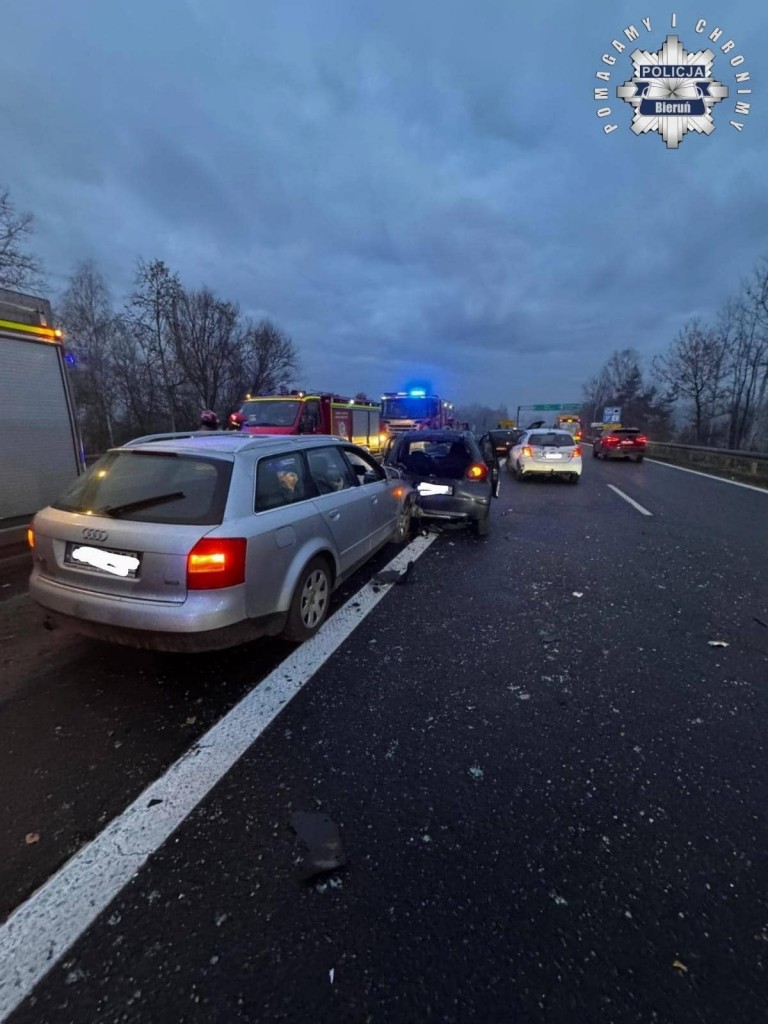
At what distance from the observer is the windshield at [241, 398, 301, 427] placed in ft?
40.5

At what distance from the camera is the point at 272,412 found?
495 inches

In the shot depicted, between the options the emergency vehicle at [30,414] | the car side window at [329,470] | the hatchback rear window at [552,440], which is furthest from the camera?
the hatchback rear window at [552,440]

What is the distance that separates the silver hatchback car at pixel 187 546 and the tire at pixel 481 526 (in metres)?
3.97

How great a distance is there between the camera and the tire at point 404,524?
646 cm

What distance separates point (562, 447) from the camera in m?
13.9

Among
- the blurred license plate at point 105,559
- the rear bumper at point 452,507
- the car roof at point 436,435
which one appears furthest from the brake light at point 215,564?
the car roof at point 436,435

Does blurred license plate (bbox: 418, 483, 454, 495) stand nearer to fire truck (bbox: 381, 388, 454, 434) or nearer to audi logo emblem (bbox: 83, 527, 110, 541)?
audi logo emblem (bbox: 83, 527, 110, 541)

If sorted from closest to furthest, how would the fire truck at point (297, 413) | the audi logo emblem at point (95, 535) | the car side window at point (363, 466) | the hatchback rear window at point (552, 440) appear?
the audi logo emblem at point (95, 535) → the car side window at point (363, 466) → the fire truck at point (297, 413) → the hatchback rear window at point (552, 440)

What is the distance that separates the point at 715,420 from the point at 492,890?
5194cm

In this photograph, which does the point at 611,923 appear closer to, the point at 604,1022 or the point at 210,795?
the point at 604,1022

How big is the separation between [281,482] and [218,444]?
0.57m

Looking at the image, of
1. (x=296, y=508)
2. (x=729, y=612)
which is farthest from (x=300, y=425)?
(x=729, y=612)

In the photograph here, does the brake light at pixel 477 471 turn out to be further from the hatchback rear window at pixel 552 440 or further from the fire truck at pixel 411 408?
the fire truck at pixel 411 408

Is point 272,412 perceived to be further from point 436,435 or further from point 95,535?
point 95,535
